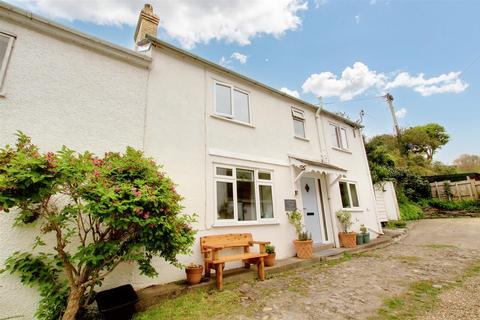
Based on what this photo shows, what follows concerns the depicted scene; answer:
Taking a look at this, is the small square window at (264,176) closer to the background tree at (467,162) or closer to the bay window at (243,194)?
the bay window at (243,194)

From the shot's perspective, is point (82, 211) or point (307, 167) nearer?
point (82, 211)

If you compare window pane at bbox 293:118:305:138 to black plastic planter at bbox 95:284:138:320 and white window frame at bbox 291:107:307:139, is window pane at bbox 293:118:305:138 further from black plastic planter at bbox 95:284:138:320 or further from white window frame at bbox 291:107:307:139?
black plastic planter at bbox 95:284:138:320

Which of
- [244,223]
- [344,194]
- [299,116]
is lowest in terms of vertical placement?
[244,223]

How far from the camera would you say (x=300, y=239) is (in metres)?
8.28

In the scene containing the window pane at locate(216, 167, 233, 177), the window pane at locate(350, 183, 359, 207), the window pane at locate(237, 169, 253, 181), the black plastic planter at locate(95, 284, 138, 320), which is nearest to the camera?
the black plastic planter at locate(95, 284, 138, 320)

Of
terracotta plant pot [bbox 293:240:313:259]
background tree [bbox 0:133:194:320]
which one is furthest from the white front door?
background tree [bbox 0:133:194:320]

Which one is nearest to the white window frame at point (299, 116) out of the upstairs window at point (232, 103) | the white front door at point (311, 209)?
the white front door at point (311, 209)

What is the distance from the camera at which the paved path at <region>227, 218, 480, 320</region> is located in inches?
164

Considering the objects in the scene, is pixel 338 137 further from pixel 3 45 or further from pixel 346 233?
pixel 3 45

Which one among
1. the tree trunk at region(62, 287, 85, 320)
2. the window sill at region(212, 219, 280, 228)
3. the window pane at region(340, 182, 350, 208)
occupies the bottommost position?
the tree trunk at region(62, 287, 85, 320)

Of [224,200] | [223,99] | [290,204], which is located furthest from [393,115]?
[224,200]

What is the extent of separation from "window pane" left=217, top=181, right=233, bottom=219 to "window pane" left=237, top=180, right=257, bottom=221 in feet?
1.14

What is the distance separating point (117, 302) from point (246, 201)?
184 inches

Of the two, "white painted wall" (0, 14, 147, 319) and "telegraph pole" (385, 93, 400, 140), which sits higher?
"telegraph pole" (385, 93, 400, 140)
